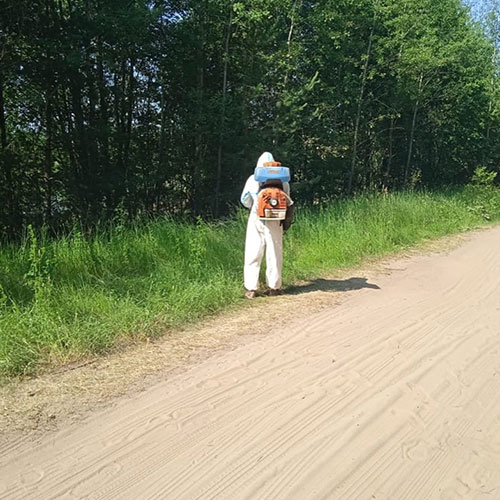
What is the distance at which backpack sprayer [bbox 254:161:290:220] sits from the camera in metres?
6.41

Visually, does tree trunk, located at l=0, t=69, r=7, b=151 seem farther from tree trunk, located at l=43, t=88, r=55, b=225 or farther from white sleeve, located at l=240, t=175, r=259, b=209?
white sleeve, located at l=240, t=175, r=259, b=209

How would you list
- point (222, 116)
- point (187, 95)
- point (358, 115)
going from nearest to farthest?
point (222, 116) → point (187, 95) → point (358, 115)

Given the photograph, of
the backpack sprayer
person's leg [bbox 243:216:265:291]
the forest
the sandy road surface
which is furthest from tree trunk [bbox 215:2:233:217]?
the sandy road surface

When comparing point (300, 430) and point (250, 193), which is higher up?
point (250, 193)

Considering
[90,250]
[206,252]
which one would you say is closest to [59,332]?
[90,250]

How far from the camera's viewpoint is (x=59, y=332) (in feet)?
15.7

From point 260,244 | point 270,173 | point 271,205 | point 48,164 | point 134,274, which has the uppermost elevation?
point 270,173

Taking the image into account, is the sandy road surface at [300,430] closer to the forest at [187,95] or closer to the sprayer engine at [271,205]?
the sprayer engine at [271,205]

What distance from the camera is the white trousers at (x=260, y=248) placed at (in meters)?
6.64

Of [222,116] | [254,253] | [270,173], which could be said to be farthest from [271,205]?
[222,116]

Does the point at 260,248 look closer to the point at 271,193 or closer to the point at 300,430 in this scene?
the point at 271,193

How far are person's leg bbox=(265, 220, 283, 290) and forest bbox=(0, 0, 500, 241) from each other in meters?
5.02

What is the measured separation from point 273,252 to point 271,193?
0.78 m

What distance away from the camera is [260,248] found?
6.66 m
